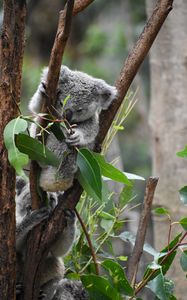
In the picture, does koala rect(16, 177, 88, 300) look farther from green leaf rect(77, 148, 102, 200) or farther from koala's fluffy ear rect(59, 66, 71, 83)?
koala's fluffy ear rect(59, 66, 71, 83)

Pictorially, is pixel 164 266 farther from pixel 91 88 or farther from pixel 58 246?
pixel 91 88

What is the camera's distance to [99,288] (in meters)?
2.86

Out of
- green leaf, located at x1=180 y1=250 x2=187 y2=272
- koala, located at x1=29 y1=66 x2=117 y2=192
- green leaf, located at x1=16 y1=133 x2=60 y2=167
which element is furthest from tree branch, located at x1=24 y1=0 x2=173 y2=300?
green leaf, located at x1=180 y1=250 x2=187 y2=272

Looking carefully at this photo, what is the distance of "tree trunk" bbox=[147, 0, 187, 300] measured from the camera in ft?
14.2

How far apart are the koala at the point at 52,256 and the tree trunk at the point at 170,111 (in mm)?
1084

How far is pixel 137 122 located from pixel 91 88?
668cm

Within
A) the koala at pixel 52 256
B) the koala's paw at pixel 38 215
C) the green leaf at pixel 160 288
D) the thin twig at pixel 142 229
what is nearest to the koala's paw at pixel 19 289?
the koala at pixel 52 256

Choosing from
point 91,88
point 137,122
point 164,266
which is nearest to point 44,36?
point 137,122

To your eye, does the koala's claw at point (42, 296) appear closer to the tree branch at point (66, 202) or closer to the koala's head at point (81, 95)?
the tree branch at point (66, 202)

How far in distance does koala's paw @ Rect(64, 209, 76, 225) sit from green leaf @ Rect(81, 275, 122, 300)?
30 cm

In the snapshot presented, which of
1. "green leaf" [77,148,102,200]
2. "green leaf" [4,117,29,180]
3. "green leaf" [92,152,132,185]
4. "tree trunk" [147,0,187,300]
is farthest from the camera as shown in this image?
"tree trunk" [147,0,187,300]

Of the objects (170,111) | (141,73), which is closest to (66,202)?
(170,111)

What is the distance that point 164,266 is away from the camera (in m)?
2.89

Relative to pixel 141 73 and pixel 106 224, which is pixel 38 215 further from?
pixel 141 73
